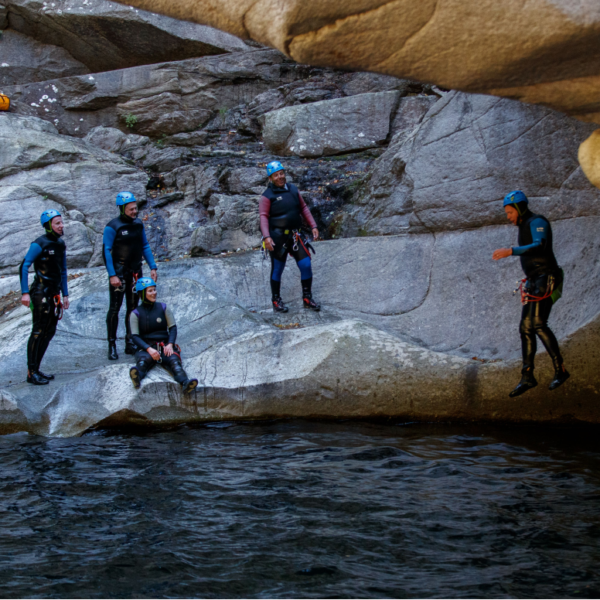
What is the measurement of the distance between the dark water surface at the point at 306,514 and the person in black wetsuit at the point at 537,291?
0.86m

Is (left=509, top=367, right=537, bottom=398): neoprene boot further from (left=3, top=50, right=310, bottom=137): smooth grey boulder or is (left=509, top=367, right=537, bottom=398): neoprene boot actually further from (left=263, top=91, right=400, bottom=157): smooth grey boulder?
(left=3, top=50, right=310, bottom=137): smooth grey boulder

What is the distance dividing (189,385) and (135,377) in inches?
25.2

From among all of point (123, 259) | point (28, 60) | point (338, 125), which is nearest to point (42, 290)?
point (123, 259)

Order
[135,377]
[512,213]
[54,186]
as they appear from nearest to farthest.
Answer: [512,213] < [135,377] < [54,186]

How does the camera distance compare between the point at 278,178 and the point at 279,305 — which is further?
the point at 279,305

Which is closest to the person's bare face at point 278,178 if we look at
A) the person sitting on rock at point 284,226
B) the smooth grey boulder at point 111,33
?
the person sitting on rock at point 284,226

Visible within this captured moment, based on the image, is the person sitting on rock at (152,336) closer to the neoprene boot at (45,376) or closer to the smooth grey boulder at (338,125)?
the neoprene boot at (45,376)

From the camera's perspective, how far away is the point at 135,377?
7699mm

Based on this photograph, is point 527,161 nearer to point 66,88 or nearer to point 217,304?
point 217,304

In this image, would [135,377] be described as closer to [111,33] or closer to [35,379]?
[35,379]

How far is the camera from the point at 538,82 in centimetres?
431

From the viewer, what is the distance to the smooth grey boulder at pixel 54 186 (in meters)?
12.3

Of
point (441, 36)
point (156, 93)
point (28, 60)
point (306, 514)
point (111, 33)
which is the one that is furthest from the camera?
point (28, 60)

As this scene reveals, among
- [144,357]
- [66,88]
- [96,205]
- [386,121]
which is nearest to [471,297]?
[144,357]
